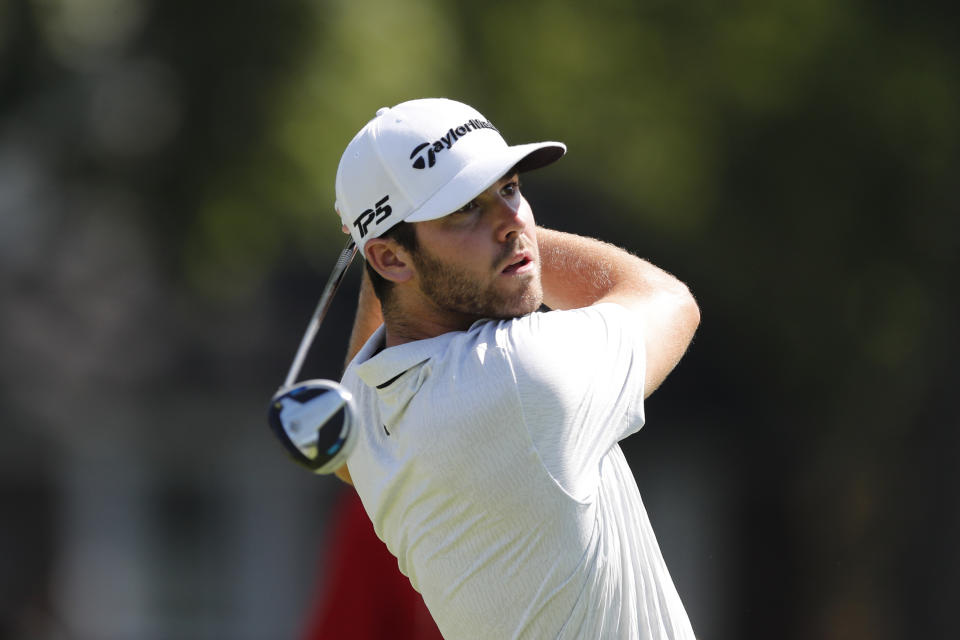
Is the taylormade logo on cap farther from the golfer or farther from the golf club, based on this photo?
the golf club

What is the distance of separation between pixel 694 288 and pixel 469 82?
78.9 inches

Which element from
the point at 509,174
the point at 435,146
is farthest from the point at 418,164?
the point at 509,174

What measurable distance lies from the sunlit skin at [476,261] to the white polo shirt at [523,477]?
0.25 feet

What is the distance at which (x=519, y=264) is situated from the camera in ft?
10.5

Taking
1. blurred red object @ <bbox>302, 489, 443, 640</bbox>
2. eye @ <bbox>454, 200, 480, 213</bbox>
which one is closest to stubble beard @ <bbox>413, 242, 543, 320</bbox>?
eye @ <bbox>454, 200, 480, 213</bbox>

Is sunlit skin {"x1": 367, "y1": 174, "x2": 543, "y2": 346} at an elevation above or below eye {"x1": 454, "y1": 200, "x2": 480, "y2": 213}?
below

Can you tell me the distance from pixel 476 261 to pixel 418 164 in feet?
0.78

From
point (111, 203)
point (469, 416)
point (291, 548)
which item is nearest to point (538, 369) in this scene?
point (469, 416)

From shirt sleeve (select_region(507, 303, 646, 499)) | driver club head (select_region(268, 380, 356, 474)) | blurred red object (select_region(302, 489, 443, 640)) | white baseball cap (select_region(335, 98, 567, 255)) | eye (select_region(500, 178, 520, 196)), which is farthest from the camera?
blurred red object (select_region(302, 489, 443, 640))

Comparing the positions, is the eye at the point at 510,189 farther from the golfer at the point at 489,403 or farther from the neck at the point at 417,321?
the neck at the point at 417,321

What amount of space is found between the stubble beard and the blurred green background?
4.82 meters

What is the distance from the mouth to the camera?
3189 mm

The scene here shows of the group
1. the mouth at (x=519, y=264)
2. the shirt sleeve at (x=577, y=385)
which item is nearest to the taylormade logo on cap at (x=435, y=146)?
the mouth at (x=519, y=264)

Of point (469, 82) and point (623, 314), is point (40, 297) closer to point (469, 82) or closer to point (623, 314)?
point (469, 82)
